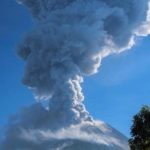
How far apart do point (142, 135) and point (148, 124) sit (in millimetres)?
1533

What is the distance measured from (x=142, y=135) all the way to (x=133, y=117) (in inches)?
96.6

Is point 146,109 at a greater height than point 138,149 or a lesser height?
greater

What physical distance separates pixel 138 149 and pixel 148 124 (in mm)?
3734

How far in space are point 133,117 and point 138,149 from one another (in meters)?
4.40

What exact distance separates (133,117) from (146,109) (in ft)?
6.19

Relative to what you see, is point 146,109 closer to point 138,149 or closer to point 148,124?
point 148,124

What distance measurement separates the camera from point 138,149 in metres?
52.5

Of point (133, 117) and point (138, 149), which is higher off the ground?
point (133, 117)

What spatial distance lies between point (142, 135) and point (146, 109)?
3.24 metres

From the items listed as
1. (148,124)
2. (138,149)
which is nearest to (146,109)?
(148,124)

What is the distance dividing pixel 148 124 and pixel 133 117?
79.4 inches

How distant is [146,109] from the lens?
55125 mm

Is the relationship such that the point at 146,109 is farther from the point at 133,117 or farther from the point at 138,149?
the point at 138,149
